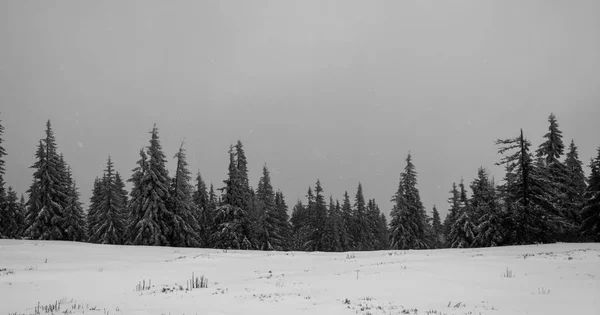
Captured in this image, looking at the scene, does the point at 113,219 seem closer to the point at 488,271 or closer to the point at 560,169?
the point at 488,271

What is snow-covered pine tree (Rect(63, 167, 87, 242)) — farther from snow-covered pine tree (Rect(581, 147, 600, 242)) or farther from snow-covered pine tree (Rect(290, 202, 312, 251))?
snow-covered pine tree (Rect(581, 147, 600, 242))

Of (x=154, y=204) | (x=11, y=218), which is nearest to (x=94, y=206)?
(x=11, y=218)

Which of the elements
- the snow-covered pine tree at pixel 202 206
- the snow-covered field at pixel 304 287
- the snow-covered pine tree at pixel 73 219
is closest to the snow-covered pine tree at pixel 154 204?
the snow-covered pine tree at pixel 73 219

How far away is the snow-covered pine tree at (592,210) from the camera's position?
3341 cm

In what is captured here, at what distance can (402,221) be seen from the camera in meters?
46.4

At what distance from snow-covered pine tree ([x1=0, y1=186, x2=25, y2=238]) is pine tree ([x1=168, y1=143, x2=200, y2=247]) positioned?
1883cm

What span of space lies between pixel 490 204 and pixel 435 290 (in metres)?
29.5

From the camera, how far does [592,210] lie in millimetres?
34156

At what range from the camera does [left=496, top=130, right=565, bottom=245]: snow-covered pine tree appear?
32.3 meters

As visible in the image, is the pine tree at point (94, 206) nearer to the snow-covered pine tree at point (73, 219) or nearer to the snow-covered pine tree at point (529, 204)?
the snow-covered pine tree at point (73, 219)

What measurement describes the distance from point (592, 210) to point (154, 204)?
42.3m

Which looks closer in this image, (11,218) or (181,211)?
(181,211)

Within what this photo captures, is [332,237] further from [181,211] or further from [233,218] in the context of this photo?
[181,211]

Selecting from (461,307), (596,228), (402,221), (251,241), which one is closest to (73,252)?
(251,241)
